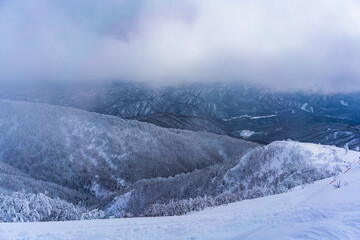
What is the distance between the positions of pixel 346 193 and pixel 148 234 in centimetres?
1104

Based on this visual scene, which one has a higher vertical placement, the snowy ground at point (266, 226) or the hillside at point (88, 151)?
the snowy ground at point (266, 226)

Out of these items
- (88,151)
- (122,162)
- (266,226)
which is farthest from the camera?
(122,162)

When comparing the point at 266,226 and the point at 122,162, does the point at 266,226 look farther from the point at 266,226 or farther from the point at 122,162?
the point at 122,162

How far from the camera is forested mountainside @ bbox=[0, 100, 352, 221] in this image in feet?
160

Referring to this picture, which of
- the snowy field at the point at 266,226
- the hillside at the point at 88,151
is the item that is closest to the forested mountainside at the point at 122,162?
the hillside at the point at 88,151

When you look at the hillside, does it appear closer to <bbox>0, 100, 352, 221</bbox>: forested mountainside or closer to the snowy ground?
<bbox>0, 100, 352, 221</bbox>: forested mountainside

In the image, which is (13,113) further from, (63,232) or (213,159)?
(63,232)

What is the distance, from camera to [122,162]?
12212 cm

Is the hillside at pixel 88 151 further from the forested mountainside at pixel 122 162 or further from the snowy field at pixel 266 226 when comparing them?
the snowy field at pixel 266 226

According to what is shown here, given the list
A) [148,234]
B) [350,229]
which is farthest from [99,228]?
[350,229]

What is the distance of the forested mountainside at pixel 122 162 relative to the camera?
48.8m

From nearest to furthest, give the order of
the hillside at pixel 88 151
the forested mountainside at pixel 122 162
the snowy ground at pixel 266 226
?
the snowy ground at pixel 266 226 → the forested mountainside at pixel 122 162 → the hillside at pixel 88 151

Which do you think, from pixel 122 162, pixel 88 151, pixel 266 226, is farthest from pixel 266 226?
pixel 88 151

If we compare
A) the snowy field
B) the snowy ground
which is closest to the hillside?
the snowy field
